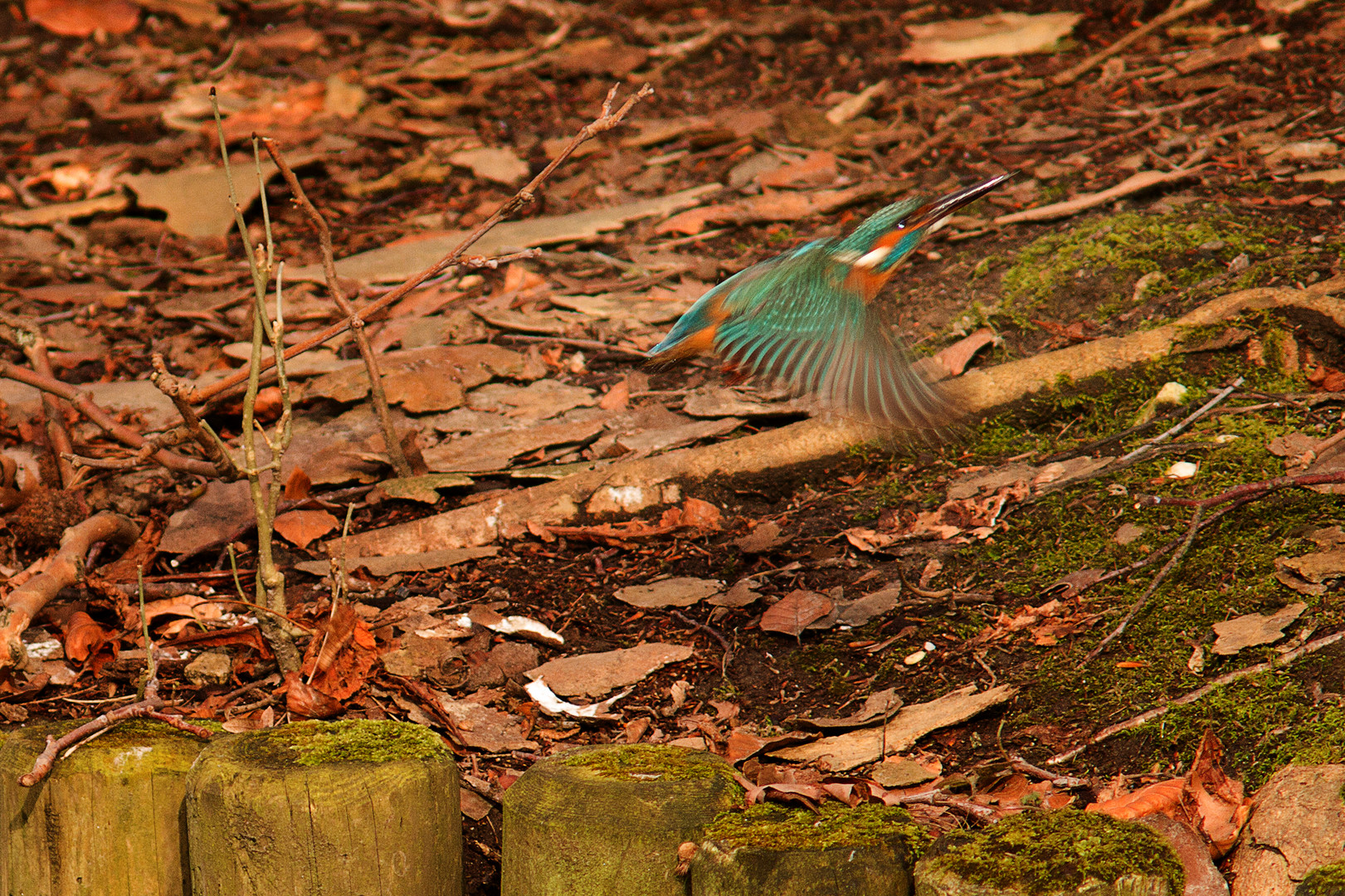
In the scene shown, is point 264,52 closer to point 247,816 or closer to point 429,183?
point 429,183

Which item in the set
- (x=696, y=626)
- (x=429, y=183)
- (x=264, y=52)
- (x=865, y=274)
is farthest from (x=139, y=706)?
(x=264, y=52)

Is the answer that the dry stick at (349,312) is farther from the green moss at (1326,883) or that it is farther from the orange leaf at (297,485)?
the green moss at (1326,883)

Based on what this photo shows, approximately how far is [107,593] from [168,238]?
3481 mm

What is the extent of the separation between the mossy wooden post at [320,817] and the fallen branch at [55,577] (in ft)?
3.68

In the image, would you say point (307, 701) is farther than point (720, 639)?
No

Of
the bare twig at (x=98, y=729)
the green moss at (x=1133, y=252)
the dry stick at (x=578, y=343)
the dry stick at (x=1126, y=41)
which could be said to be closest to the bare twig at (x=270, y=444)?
the bare twig at (x=98, y=729)

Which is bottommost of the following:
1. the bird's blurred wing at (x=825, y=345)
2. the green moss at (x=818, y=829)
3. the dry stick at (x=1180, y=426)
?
the dry stick at (x=1180, y=426)

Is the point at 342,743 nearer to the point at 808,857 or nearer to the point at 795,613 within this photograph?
the point at 808,857

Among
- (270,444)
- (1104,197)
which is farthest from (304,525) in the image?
(1104,197)

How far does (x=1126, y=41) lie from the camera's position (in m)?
6.57

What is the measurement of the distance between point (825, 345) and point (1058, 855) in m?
1.81

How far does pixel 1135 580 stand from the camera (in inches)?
109

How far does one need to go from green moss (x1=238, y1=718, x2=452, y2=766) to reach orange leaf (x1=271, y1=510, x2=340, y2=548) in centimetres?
156

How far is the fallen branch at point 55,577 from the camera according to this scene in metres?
2.71
